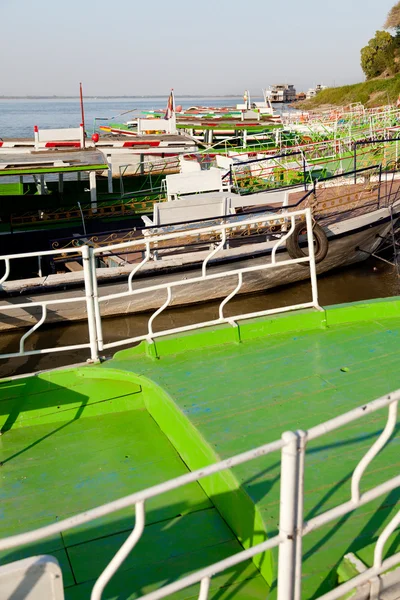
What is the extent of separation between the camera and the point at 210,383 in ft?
14.3

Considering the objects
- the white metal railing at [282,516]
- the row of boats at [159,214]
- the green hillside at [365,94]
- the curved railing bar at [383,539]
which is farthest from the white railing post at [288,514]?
the green hillside at [365,94]

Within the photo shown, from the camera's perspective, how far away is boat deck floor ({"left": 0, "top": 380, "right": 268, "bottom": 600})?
2.89 m

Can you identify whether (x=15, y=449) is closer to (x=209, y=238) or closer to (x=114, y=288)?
(x=114, y=288)

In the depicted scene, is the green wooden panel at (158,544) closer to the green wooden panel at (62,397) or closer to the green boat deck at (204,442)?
the green boat deck at (204,442)

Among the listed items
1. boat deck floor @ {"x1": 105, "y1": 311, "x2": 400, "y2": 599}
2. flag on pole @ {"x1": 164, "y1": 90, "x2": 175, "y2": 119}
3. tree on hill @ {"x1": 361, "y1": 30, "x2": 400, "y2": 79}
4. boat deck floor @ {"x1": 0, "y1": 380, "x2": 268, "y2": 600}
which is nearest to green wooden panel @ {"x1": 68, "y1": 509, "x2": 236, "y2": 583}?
boat deck floor @ {"x1": 0, "y1": 380, "x2": 268, "y2": 600}

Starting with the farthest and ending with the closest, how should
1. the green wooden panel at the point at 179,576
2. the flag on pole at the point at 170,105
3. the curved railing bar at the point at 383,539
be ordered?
the flag on pole at the point at 170,105
the green wooden panel at the point at 179,576
the curved railing bar at the point at 383,539

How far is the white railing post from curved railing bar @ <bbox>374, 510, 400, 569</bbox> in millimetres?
423

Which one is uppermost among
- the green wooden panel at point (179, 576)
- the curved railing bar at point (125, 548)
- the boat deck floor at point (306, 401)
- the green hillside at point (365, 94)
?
the green hillside at point (365, 94)

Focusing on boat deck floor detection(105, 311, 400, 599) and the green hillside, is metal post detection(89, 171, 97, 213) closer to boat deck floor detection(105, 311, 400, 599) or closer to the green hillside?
boat deck floor detection(105, 311, 400, 599)

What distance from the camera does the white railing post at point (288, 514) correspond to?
1.99 metres

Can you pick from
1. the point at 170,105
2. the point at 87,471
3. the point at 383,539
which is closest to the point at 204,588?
the point at 383,539

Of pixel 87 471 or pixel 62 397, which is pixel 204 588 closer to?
pixel 87 471

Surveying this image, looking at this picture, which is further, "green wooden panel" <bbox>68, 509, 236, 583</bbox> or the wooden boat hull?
the wooden boat hull

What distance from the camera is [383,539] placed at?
93.5 inches
